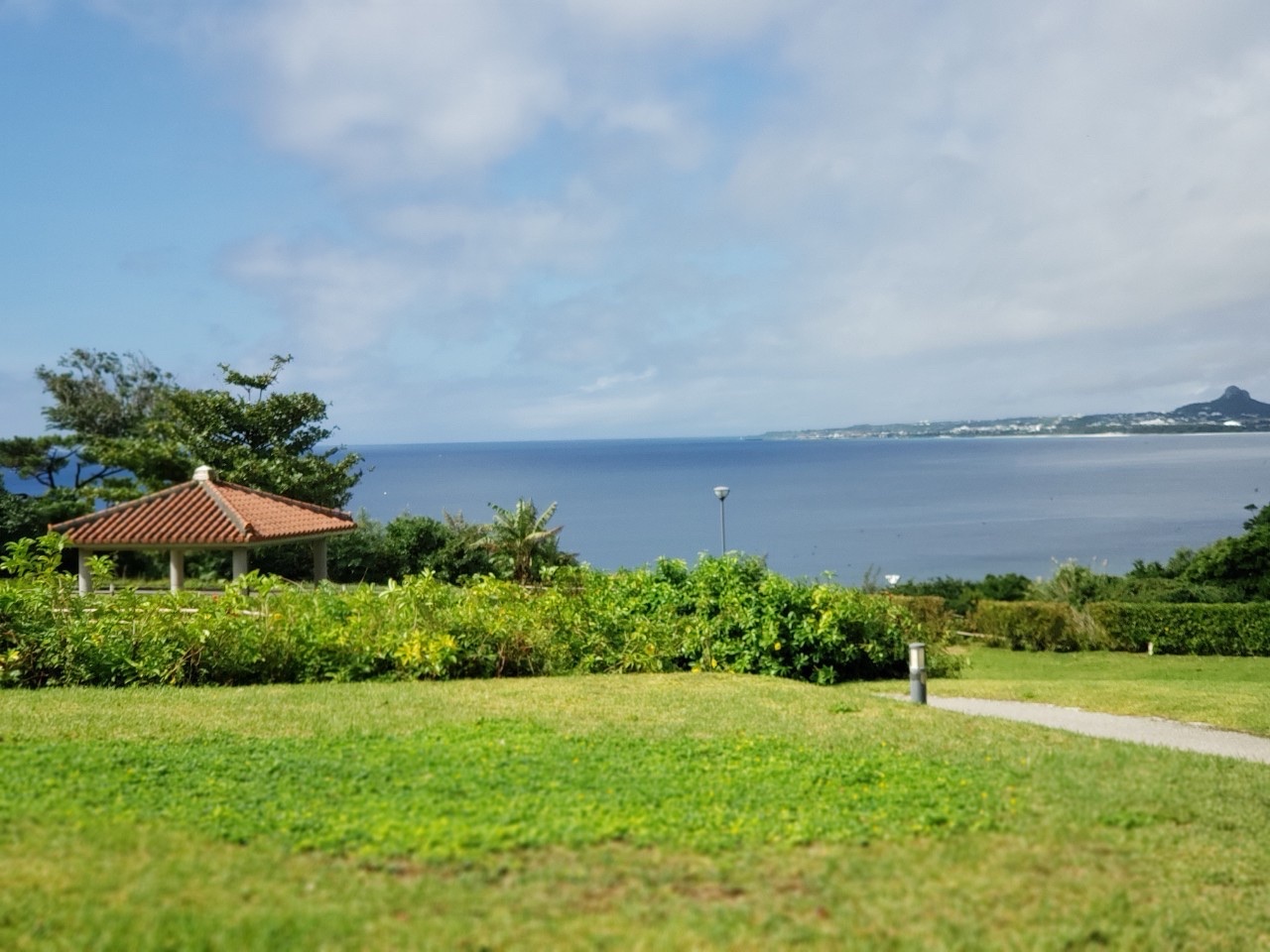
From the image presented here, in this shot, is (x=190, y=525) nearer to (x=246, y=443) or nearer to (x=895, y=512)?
(x=246, y=443)

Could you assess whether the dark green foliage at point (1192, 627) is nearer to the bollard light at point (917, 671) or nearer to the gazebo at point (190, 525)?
the bollard light at point (917, 671)

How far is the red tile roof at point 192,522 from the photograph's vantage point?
22.0m

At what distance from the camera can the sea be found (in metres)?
63.6

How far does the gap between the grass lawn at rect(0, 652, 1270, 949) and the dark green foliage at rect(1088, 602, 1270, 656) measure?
16.0 meters

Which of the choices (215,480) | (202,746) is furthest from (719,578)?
(215,480)

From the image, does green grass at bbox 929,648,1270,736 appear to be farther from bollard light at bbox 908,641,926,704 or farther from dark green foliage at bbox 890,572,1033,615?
dark green foliage at bbox 890,572,1033,615

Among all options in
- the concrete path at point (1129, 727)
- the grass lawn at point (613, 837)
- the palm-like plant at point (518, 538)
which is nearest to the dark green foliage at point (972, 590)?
the palm-like plant at point (518, 538)

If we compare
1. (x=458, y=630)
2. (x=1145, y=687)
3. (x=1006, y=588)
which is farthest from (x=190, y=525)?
(x=1006, y=588)

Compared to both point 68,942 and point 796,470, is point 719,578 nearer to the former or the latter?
point 68,942

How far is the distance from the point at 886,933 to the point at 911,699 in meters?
6.53

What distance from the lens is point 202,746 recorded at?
295 inches

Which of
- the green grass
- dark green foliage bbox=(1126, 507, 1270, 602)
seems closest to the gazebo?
the green grass

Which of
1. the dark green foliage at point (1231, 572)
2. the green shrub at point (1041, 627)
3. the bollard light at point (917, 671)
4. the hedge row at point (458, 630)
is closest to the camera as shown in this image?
the bollard light at point (917, 671)

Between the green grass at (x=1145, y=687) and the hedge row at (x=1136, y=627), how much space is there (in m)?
0.80
